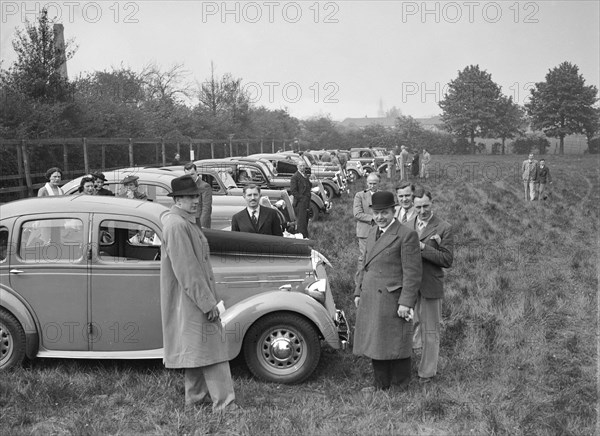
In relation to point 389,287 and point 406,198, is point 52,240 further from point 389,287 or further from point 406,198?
point 406,198

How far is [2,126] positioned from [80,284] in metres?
15.0

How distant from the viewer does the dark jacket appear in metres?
7.81

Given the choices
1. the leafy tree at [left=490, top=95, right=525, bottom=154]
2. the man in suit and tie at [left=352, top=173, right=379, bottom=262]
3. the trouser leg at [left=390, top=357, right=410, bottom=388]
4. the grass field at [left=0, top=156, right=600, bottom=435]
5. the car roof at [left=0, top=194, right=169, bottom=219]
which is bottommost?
the grass field at [left=0, top=156, right=600, bottom=435]

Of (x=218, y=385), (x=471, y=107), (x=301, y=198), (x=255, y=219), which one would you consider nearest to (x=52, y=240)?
(x=218, y=385)

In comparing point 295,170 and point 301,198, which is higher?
point 295,170

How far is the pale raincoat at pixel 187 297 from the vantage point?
494 centimetres

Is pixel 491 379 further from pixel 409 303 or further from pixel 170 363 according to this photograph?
pixel 170 363

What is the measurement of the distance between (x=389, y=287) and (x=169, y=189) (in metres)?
6.48

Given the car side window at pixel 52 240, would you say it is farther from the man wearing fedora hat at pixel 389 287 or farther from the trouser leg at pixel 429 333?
the trouser leg at pixel 429 333

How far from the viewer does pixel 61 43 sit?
77.7 ft

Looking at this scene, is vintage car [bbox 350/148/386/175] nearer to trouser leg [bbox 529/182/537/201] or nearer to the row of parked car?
trouser leg [bbox 529/182/537/201]

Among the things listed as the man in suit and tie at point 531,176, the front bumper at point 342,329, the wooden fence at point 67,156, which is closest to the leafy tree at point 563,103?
the wooden fence at point 67,156

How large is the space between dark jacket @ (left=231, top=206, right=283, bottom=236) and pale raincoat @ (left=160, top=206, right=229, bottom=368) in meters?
2.59

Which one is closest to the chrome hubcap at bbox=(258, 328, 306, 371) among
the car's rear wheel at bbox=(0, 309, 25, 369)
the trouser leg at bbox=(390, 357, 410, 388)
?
the trouser leg at bbox=(390, 357, 410, 388)
